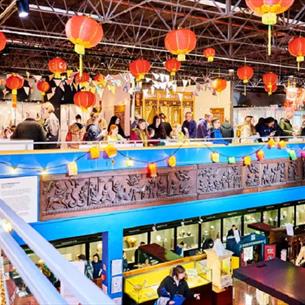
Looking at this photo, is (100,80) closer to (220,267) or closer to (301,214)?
(301,214)

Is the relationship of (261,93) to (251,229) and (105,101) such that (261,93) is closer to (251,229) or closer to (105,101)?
(105,101)

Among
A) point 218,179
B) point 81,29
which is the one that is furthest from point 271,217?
point 81,29

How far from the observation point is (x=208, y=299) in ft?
28.2

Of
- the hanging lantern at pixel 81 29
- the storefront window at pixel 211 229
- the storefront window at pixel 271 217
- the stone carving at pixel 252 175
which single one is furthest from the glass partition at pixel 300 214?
the hanging lantern at pixel 81 29

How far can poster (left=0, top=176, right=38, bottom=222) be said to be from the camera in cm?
601

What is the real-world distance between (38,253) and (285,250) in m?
10.5

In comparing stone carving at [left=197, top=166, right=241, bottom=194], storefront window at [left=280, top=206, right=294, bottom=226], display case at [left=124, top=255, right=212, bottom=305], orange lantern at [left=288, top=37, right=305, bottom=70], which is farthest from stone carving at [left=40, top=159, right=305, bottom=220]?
orange lantern at [left=288, top=37, right=305, bottom=70]

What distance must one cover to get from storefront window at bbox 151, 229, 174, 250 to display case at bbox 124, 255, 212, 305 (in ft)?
4.72

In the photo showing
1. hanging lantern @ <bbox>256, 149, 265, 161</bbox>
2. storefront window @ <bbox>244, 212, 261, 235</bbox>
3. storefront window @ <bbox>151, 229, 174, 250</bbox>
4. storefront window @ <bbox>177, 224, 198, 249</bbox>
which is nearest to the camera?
hanging lantern @ <bbox>256, 149, 265, 161</bbox>

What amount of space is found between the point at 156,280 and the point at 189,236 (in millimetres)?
2664

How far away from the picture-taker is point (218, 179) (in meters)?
8.75

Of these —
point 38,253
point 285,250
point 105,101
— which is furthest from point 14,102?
point 38,253

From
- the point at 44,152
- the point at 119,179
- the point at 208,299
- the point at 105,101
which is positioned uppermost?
the point at 105,101

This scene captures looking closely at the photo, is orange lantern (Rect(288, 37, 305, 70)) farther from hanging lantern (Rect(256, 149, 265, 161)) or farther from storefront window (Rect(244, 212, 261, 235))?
storefront window (Rect(244, 212, 261, 235))
